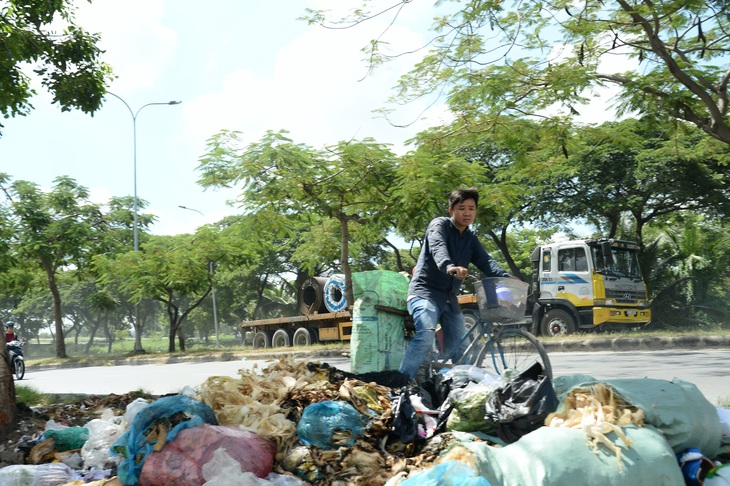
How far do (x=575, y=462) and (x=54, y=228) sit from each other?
2609cm

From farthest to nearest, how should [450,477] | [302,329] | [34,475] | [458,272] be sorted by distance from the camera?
1. [302,329]
2. [458,272]
3. [34,475]
4. [450,477]

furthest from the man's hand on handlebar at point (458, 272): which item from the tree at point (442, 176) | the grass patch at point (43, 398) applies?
the tree at point (442, 176)

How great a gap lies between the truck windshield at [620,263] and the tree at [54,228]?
19.1 metres

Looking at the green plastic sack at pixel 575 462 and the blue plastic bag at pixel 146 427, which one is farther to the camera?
the blue plastic bag at pixel 146 427

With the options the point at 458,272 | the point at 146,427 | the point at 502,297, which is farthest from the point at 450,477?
the point at 502,297

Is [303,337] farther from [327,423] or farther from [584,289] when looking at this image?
[327,423]

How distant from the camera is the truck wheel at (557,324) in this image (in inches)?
642

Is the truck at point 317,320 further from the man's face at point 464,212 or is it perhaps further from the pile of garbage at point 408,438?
the pile of garbage at point 408,438

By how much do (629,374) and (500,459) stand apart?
6.76 metres

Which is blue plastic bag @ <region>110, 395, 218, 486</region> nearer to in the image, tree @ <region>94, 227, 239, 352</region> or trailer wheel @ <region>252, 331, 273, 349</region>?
tree @ <region>94, 227, 239, 352</region>

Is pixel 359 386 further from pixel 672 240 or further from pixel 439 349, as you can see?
pixel 672 240

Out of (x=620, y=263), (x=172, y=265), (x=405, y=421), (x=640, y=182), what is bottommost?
(x=405, y=421)

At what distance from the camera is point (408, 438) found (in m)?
3.71

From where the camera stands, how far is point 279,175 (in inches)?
579
